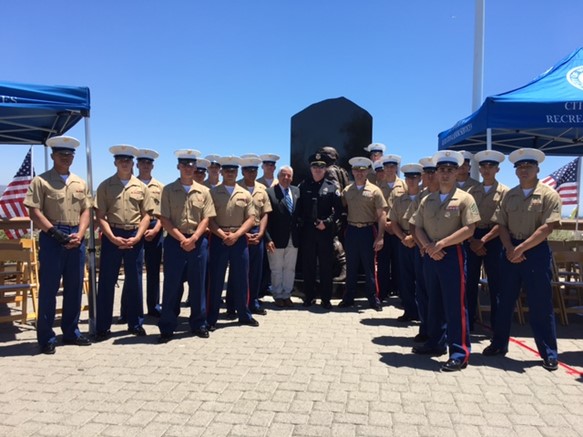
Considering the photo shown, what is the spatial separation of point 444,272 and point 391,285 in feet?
11.6

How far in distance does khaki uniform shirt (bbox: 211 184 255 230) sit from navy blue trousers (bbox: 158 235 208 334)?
391 millimetres

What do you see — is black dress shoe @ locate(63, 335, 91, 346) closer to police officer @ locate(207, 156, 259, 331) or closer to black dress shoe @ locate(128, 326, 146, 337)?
black dress shoe @ locate(128, 326, 146, 337)

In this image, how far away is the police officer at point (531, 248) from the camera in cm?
422

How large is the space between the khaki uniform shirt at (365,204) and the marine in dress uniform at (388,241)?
0.29 metres

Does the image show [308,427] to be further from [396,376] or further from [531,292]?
[531,292]

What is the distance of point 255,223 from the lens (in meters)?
5.87

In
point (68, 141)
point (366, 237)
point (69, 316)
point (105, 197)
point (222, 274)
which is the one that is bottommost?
point (69, 316)

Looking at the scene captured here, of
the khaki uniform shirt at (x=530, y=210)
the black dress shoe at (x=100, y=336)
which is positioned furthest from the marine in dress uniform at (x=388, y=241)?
the black dress shoe at (x=100, y=336)

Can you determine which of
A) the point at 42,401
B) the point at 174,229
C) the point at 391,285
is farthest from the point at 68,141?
the point at 391,285

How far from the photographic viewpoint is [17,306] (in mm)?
6969

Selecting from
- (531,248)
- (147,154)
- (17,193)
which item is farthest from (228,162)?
(17,193)

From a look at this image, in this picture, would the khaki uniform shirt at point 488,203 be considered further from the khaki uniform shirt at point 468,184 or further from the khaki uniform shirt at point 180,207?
the khaki uniform shirt at point 180,207

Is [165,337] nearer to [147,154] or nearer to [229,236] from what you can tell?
[229,236]

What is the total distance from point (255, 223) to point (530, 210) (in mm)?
3240
